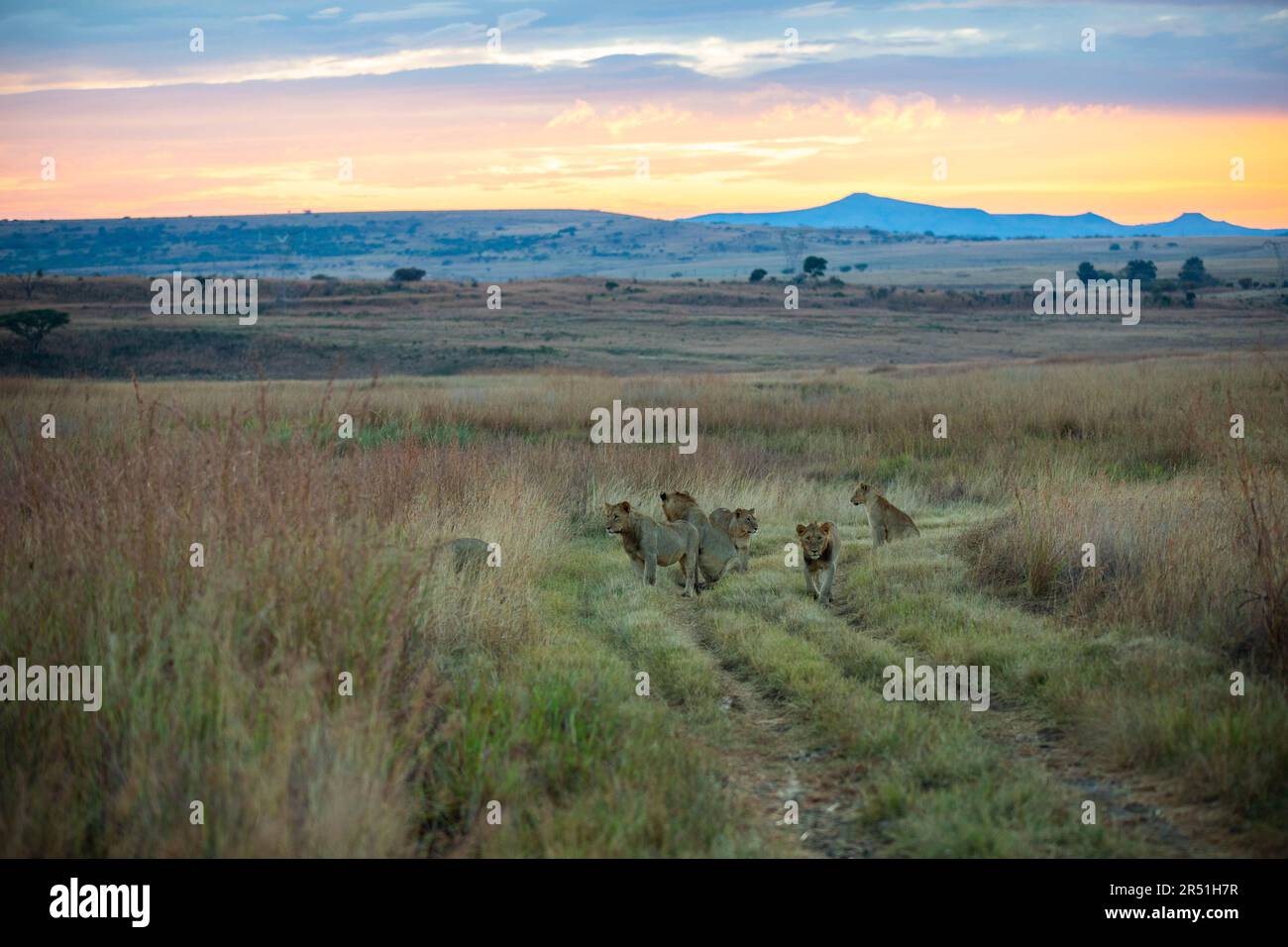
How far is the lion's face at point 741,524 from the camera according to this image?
497 inches

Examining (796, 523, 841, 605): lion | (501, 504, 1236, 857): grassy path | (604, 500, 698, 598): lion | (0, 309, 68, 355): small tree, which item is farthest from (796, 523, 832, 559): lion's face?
(0, 309, 68, 355): small tree

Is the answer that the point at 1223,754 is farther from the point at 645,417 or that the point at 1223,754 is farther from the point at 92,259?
the point at 92,259

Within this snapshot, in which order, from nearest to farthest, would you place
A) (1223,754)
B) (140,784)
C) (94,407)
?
(140,784), (1223,754), (94,407)

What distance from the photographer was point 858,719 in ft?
22.8

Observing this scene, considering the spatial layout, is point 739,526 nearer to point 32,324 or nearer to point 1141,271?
point 32,324

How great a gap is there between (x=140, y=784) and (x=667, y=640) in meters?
5.03

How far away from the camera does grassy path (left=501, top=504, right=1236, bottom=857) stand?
17.9 feet

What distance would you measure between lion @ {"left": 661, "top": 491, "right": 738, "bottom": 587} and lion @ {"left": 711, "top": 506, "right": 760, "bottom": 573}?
13.3 inches

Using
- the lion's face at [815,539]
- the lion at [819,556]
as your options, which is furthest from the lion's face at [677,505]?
the lion's face at [815,539]

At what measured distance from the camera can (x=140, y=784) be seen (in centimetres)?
484

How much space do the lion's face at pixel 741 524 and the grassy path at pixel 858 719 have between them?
1.04m

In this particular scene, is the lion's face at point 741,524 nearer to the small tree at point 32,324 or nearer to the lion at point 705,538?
the lion at point 705,538

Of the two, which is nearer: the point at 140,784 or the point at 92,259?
the point at 140,784
